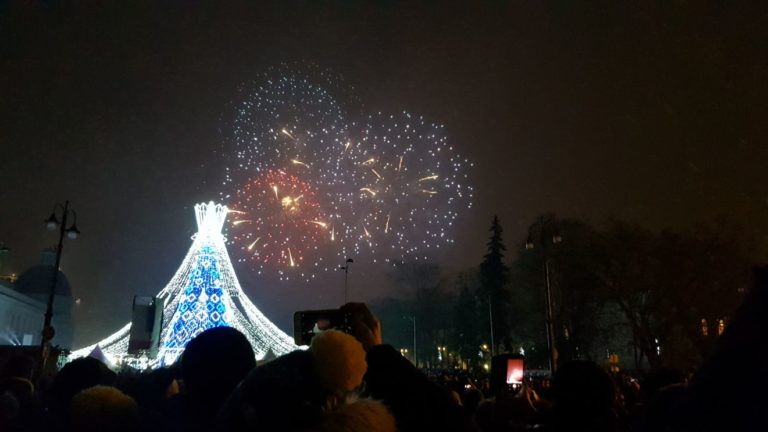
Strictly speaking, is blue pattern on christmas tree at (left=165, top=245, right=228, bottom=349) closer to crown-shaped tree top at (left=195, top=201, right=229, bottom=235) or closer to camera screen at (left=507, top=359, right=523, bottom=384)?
crown-shaped tree top at (left=195, top=201, right=229, bottom=235)

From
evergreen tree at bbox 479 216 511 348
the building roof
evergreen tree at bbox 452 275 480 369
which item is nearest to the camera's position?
evergreen tree at bbox 479 216 511 348

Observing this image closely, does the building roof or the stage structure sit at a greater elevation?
the building roof

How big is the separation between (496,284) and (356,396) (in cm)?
5994

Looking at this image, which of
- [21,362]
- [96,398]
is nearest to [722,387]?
[96,398]

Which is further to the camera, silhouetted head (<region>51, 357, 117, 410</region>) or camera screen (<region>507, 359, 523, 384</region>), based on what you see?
camera screen (<region>507, 359, 523, 384</region>)

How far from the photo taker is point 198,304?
98.9 ft

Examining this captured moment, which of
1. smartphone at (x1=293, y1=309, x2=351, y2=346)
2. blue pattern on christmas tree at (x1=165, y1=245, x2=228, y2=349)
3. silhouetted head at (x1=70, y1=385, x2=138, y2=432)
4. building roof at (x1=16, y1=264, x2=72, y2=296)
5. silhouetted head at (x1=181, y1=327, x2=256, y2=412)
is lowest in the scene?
silhouetted head at (x1=70, y1=385, x2=138, y2=432)

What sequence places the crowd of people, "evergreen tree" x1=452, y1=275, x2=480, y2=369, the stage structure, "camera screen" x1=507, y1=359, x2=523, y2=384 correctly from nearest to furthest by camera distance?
the crowd of people < "camera screen" x1=507, y1=359, x2=523, y2=384 < the stage structure < "evergreen tree" x1=452, y1=275, x2=480, y2=369

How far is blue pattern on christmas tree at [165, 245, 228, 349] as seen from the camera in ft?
98.3

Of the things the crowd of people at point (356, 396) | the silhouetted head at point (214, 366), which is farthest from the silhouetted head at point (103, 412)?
the silhouetted head at point (214, 366)

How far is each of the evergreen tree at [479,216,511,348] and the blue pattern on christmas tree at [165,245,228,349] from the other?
34.3 metres

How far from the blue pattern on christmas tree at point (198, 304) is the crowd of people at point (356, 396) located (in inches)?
1061

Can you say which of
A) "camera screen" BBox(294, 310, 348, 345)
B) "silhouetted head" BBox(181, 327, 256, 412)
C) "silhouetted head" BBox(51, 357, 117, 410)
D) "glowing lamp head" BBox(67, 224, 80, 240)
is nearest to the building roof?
"glowing lamp head" BBox(67, 224, 80, 240)

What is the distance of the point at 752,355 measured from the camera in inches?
59.5
